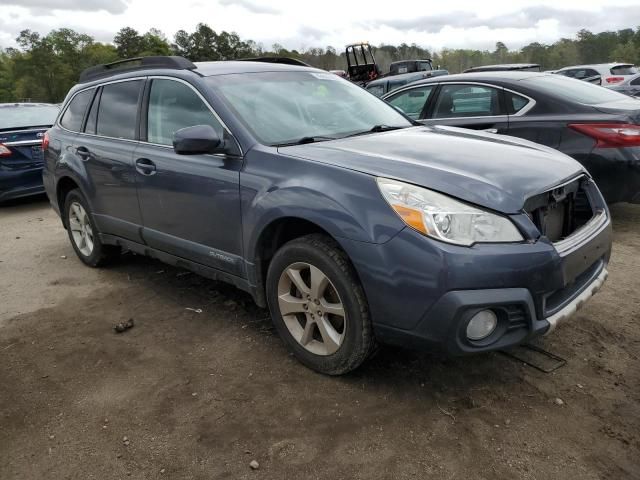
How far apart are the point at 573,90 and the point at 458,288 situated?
13.2 ft

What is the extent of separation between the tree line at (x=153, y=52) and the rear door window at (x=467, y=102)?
56.3m

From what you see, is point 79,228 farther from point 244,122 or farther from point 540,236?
point 540,236

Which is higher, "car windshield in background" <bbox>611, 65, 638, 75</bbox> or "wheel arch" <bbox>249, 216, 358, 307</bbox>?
"car windshield in background" <bbox>611, 65, 638, 75</bbox>

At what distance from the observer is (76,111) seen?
16.3 feet

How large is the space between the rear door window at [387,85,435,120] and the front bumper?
13.1 ft

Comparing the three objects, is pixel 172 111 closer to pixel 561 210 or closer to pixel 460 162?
pixel 460 162

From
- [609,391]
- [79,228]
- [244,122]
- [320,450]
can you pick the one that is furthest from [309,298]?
[79,228]

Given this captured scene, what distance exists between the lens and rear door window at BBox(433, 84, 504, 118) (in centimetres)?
558

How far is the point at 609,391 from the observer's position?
2758 millimetres

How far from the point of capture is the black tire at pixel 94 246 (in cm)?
477

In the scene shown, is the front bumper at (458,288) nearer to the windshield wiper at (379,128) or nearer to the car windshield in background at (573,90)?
the windshield wiper at (379,128)

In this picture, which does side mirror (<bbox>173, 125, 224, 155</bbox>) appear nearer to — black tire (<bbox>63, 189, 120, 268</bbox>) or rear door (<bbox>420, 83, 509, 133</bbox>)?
black tire (<bbox>63, 189, 120, 268</bbox>)

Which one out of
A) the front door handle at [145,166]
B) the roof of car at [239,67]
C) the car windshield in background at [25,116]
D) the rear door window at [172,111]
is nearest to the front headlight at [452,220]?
the rear door window at [172,111]

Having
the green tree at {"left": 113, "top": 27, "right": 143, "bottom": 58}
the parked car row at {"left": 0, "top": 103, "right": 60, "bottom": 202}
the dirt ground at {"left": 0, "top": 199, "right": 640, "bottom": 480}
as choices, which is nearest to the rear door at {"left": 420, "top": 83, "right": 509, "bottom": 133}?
the dirt ground at {"left": 0, "top": 199, "right": 640, "bottom": 480}
